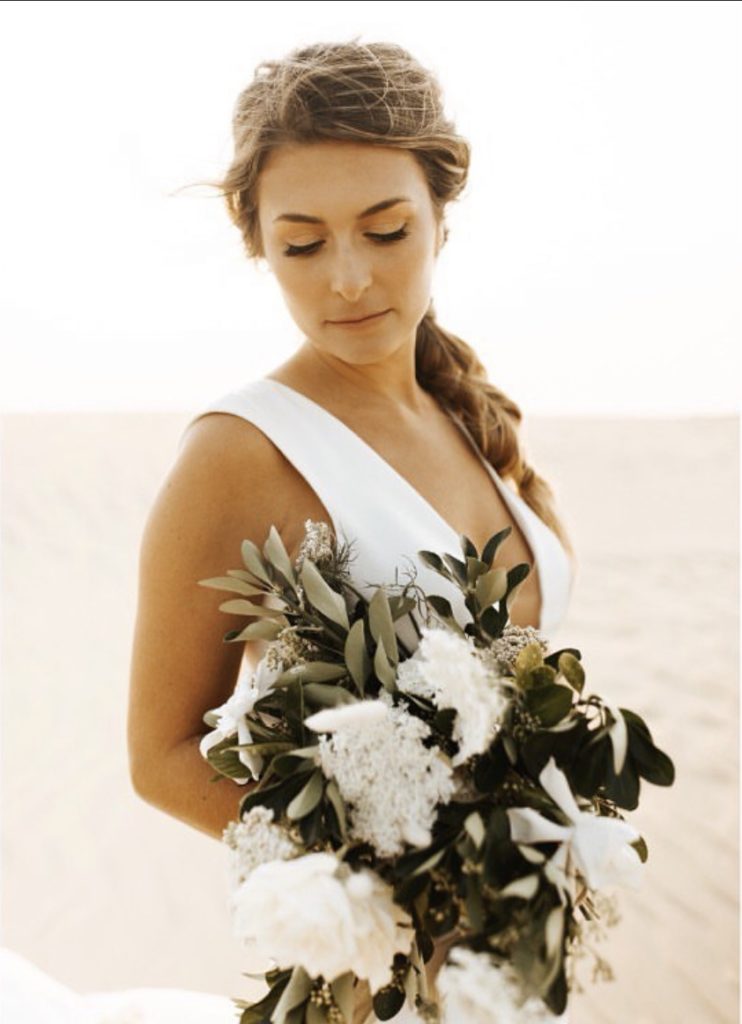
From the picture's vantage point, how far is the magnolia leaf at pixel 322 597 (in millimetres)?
1563

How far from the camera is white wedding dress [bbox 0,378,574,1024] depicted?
197 cm

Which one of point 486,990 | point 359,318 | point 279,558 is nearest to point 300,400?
point 359,318

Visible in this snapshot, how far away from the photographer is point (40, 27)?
482 inches

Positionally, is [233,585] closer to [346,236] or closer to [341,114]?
[346,236]

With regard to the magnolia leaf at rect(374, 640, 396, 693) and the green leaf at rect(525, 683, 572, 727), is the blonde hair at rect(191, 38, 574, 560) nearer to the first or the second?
the magnolia leaf at rect(374, 640, 396, 693)

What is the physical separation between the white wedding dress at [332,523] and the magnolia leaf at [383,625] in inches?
11.5

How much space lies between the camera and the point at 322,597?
157 centimetres

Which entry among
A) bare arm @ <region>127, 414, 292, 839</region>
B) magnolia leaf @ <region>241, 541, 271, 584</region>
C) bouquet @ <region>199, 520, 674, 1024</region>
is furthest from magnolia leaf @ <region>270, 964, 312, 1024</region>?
magnolia leaf @ <region>241, 541, 271, 584</region>

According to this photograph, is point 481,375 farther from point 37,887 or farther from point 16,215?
point 16,215

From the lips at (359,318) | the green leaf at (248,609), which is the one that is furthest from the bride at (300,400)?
the green leaf at (248,609)

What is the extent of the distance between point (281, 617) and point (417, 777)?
1.21 ft

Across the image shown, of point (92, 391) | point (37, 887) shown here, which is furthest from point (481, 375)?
point (92, 391)

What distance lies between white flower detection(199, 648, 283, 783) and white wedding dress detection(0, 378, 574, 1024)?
359 mm

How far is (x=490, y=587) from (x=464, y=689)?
317mm
